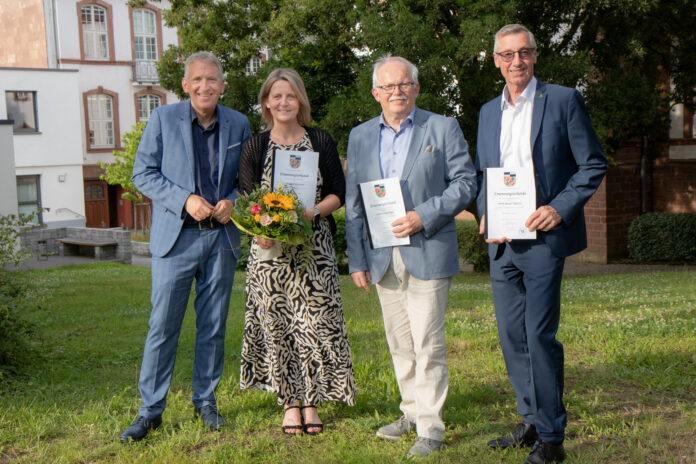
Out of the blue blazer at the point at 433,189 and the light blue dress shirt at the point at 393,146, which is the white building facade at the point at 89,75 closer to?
the light blue dress shirt at the point at 393,146

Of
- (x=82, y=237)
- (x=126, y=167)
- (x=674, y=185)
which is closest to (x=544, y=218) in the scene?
(x=674, y=185)

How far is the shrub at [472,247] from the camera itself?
18.8 meters

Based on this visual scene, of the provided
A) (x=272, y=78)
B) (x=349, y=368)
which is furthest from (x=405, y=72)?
(x=349, y=368)

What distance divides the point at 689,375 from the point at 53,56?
40622 millimetres

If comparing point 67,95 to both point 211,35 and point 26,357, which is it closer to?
point 211,35

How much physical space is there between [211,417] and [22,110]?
33756 mm

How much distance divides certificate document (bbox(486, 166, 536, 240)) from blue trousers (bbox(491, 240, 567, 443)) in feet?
0.41

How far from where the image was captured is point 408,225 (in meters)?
4.15

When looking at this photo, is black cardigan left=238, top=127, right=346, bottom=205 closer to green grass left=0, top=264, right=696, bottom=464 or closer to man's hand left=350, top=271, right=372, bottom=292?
man's hand left=350, top=271, right=372, bottom=292

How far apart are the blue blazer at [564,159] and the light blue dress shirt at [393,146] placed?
764mm

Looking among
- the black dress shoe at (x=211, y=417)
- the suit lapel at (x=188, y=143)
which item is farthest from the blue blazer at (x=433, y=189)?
the black dress shoe at (x=211, y=417)

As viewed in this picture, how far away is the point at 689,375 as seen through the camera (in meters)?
5.53

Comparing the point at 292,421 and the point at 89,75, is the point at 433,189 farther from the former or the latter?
the point at 89,75

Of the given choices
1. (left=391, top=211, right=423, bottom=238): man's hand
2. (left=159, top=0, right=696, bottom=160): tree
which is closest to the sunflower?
(left=391, top=211, right=423, bottom=238): man's hand
